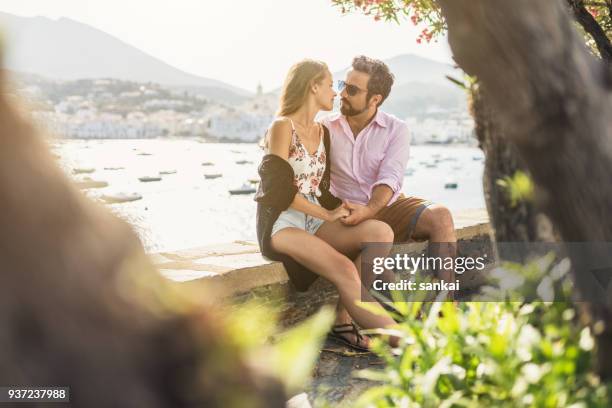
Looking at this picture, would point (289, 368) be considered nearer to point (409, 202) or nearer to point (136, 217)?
point (136, 217)

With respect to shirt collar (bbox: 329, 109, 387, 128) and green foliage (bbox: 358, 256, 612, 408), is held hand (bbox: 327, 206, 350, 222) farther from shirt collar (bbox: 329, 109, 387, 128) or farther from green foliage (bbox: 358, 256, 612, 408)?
green foliage (bbox: 358, 256, 612, 408)

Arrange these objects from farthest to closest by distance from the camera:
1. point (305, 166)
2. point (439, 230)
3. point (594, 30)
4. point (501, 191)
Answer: point (594, 30) < point (439, 230) < point (305, 166) < point (501, 191)

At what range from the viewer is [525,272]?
6.23 feet

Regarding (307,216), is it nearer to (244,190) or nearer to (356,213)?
(356,213)

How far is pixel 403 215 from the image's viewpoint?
369cm

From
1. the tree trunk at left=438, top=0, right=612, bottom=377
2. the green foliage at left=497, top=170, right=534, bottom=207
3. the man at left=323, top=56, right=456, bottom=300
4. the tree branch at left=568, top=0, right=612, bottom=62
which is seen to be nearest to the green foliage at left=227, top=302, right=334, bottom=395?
the tree trunk at left=438, top=0, right=612, bottom=377

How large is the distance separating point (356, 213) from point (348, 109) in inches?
25.7

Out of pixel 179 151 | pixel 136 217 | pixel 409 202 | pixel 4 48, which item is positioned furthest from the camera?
pixel 179 151

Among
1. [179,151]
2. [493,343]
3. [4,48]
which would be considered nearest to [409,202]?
[493,343]

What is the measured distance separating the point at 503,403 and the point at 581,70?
0.75m

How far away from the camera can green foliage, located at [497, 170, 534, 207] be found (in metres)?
1.68

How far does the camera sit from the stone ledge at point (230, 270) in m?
3.24

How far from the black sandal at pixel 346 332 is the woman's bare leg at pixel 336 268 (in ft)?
0.61

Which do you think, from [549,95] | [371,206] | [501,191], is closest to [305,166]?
[371,206]
